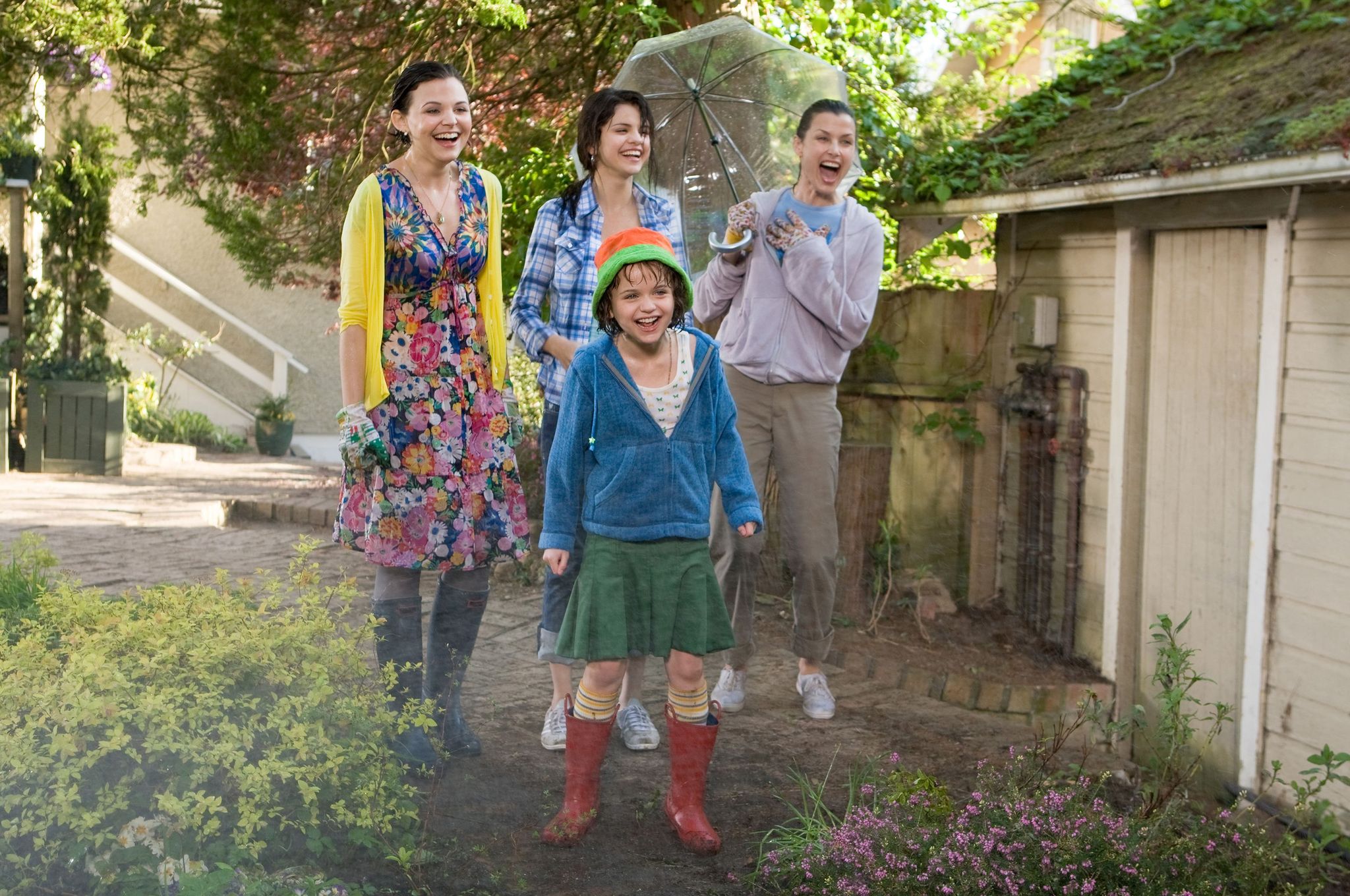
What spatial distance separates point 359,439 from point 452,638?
728 mm

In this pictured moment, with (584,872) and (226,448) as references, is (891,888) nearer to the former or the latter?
(584,872)

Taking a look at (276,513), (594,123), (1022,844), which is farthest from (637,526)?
(276,513)

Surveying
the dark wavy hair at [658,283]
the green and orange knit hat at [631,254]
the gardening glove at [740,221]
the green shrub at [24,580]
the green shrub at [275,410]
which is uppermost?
the gardening glove at [740,221]

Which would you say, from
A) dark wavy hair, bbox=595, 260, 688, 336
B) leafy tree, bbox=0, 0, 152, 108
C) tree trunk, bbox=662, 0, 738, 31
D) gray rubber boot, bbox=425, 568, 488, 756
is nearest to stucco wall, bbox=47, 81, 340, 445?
leafy tree, bbox=0, 0, 152, 108

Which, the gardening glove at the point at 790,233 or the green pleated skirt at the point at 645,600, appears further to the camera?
the gardening glove at the point at 790,233

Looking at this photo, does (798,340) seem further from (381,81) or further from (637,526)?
(381,81)

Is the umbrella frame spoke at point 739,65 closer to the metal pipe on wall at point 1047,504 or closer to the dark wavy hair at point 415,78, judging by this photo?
the dark wavy hair at point 415,78

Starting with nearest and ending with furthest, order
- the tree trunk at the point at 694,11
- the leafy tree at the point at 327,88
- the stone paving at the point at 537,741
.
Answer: the stone paving at the point at 537,741
the tree trunk at the point at 694,11
the leafy tree at the point at 327,88

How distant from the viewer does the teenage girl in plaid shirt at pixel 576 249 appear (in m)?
4.09

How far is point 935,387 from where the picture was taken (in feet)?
22.0

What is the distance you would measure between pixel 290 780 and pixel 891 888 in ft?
4.69

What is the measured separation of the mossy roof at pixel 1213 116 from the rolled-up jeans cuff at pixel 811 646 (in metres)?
2.18

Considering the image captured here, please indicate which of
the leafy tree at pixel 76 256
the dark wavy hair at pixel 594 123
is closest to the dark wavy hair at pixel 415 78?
the dark wavy hair at pixel 594 123

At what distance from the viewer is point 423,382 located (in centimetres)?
378
